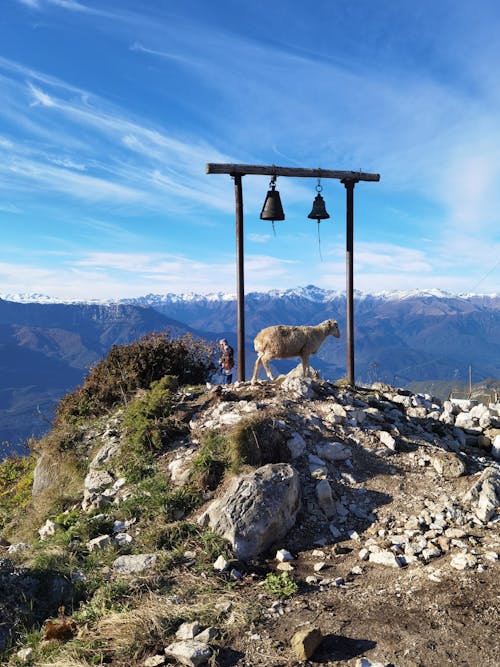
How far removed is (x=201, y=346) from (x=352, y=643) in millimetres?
11620

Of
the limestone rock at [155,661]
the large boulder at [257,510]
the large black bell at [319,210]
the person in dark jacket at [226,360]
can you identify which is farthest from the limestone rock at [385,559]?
the person in dark jacket at [226,360]

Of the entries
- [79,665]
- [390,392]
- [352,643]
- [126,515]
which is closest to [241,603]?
[352,643]

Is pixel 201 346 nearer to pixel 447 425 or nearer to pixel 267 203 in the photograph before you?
pixel 267 203

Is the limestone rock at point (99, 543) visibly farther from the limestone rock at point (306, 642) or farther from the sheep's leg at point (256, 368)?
the sheep's leg at point (256, 368)

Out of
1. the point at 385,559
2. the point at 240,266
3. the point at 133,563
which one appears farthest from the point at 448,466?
the point at 240,266

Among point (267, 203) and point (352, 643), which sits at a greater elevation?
point (267, 203)

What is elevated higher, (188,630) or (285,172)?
(285,172)

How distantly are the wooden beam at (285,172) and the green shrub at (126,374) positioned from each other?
5048mm

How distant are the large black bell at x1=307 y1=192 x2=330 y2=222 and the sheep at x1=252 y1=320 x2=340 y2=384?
2.91 metres

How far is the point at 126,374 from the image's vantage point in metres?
13.2

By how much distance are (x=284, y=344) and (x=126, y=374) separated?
4381mm

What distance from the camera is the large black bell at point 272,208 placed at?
12250mm

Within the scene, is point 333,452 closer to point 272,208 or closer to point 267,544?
point 267,544

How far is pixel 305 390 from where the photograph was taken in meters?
10.4
